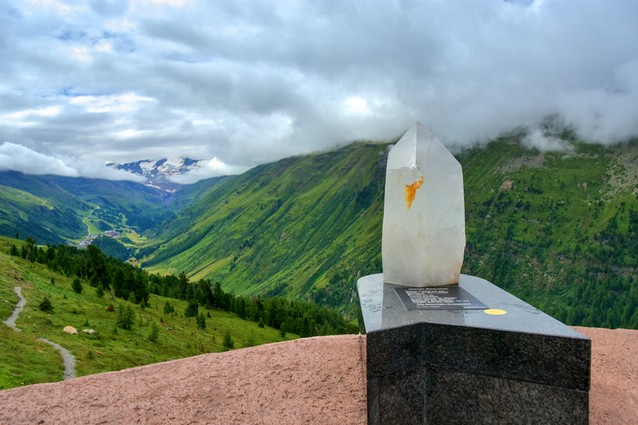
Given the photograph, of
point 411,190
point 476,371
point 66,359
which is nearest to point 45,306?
point 66,359

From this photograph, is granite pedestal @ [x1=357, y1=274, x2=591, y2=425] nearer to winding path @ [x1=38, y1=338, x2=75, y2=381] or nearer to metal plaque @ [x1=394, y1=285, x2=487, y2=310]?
metal plaque @ [x1=394, y1=285, x2=487, y2=310]

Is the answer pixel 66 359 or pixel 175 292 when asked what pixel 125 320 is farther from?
pixel 175 292

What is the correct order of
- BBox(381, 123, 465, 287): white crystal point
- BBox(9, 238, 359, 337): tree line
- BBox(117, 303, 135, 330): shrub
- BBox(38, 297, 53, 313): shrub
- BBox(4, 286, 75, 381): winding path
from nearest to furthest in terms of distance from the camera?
BBox(381, 123, 465, 287): white crystal point < BBox(4, 286, 75, 381): winding path < BBox(38, 297, 53, 313): shrub < BBox(117, 303, 135, 330): shrub < BBox(9, 238, 359, 337): tree line

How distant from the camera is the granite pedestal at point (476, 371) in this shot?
952cm

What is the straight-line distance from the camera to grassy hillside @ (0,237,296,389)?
31609 mm

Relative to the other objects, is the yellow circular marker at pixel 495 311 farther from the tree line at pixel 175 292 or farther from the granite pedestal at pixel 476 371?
the tree line at pixel 175 292

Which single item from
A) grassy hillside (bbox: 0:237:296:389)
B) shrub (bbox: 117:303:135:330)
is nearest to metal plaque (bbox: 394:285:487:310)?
grassy hillside (bbox: 0:237:296:389)

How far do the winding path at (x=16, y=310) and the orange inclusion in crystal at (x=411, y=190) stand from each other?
4070 centimetres

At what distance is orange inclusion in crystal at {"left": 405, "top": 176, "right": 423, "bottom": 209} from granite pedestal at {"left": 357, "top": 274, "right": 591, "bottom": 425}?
17.2ft

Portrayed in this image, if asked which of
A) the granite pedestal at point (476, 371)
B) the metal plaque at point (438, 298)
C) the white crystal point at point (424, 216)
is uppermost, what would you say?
the white crystal point at point (424, 216)

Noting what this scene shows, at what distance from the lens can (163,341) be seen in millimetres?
56750

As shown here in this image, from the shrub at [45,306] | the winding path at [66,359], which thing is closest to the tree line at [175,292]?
the shrub at [45,306]

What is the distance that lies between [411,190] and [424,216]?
3.29 feet

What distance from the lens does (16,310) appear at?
4834cm
